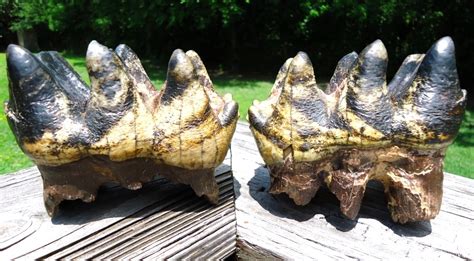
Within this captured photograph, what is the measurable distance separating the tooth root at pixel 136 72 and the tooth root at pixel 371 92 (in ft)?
3.05

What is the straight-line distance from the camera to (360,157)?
1.77 m

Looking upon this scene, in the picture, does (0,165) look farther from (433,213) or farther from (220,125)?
(433,213)

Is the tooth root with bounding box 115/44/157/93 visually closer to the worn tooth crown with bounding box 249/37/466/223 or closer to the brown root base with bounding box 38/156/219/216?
the brown root base with bounding box 38/156/219/216

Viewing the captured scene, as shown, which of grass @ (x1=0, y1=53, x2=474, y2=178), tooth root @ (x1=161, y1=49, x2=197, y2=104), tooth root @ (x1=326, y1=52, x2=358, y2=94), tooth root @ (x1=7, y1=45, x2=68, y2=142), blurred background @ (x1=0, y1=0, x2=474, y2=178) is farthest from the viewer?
blurred background @ (x1=0, y1=0, x2=474, y2=178)

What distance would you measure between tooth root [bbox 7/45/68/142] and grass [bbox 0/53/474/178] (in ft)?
8.81

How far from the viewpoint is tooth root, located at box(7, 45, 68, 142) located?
1.63 m

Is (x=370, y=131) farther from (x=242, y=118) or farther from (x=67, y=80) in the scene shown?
(x=242, y=118)

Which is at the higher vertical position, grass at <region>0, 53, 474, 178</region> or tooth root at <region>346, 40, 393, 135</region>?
tooth root at <region>346, 40, 393, 135</region>

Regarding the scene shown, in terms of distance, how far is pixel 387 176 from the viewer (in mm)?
1828

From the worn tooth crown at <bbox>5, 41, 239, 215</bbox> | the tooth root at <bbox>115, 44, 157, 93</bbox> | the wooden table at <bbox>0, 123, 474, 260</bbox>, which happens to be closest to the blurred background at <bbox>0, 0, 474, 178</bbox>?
the tooth root at <bbox>115, 44, 157, 93</bbox>

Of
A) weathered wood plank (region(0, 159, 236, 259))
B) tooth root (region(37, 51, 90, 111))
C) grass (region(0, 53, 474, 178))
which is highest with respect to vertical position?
tooth root (region(37, 51, 90, 111))

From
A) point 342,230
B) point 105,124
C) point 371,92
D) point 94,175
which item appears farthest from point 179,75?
point 342,230

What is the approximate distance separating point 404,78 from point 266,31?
27.0 ft

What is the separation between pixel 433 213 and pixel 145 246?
120 cm
